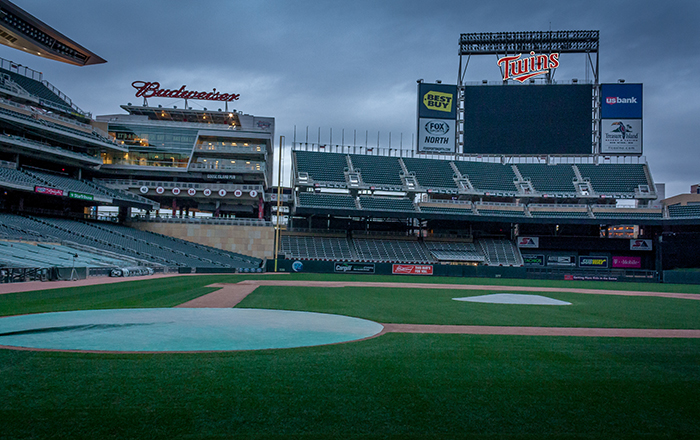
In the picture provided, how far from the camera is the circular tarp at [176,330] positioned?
741cm

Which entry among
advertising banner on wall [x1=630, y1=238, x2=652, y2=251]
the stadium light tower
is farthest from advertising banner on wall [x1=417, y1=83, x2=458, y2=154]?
the stadium light tower

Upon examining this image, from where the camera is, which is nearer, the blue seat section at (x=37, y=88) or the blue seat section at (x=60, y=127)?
the blue seat section at (x=60, y=127)

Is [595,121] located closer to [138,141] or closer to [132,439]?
[138,141]

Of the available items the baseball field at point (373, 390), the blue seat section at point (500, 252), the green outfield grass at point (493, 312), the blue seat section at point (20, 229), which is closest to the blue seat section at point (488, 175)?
the blue seat section at point (500, 252)

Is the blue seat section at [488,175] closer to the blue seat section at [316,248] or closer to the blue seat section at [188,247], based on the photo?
the blue seat section at [316,248]

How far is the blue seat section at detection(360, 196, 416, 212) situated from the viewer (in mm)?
48125

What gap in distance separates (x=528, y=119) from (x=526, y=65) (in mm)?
6506

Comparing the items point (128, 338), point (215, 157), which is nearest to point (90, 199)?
point (215, 157)

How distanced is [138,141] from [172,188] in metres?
8.80

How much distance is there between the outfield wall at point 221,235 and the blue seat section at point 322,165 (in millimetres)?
9790

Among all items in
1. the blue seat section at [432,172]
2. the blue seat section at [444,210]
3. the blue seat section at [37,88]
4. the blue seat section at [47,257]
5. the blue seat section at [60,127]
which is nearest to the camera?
the blue seat section at [47,257]

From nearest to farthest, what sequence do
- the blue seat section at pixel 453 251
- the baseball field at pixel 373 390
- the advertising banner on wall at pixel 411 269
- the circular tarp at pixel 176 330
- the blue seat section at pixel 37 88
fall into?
1. the baseball field at pixel 373 390
2. the circular tarp at pixel 176 330
3. the advertising banner on wall at pixel 411 269
4. the blue seat section at pixel 37 88
5. the blue seat section at pixel 453 251

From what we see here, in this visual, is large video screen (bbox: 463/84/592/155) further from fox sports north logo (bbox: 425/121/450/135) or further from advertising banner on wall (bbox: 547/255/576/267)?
advertising banner on wall (bbox: 547/255/576/267)

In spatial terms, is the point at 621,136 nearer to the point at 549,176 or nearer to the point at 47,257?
the point at 549,176
